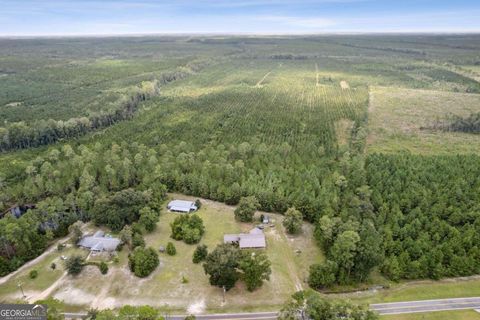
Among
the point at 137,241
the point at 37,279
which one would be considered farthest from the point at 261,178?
the point at 37,279

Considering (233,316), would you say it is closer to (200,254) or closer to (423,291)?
(200,254)

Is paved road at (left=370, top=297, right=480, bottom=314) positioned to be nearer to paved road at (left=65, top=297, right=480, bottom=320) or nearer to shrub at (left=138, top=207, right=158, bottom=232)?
paved road at (left=65, top=297, right=480, bottom=320)

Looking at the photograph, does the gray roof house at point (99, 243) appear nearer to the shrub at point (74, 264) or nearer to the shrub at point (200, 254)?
the shrub at point (74, 264)

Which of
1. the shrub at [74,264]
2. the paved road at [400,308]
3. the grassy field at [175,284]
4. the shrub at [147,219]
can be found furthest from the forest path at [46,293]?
the shrub at [147,219]

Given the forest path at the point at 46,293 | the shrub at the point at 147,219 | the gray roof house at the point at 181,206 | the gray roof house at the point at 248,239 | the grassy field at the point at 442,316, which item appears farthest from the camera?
the gray roof house at the point at 181,206

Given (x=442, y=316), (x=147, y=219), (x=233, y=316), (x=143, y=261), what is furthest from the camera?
(x=147, y=219)

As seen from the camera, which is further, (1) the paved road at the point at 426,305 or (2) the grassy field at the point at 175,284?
(2) the grassy field at the point at 175,284

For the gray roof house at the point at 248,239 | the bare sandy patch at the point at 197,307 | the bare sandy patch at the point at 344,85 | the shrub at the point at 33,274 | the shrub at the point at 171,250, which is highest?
the bare sandy patch at the point at 344,85

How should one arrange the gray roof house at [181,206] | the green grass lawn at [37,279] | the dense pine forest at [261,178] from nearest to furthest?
the green grass lawn at [37,279] → the dense pine forest at [261,178] → the gray roof house at [181,206]
